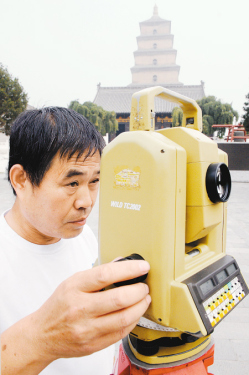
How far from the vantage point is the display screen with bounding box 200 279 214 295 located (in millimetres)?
651

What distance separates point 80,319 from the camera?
0.52 m

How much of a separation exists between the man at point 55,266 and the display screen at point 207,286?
0.45 feet

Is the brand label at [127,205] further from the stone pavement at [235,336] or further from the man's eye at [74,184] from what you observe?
the stone pavement at [235,336]

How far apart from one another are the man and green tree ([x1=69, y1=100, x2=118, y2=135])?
2058cm

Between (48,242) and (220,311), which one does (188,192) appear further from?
(48,242)

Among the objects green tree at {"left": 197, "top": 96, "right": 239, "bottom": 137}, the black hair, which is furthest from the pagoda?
the black hair

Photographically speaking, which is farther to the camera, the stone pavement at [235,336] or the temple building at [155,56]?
the temple building at [155,56]

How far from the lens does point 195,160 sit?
0.71 meters

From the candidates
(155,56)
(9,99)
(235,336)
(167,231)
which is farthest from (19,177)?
(155,56)

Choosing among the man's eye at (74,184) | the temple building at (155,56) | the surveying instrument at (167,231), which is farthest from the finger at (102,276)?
the temple building at (155,56)

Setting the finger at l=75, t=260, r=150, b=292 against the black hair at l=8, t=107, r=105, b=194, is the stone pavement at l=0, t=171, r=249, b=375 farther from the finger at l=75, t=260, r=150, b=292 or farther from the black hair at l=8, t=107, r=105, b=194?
the finger at l=75, t=260, r=150, b=292

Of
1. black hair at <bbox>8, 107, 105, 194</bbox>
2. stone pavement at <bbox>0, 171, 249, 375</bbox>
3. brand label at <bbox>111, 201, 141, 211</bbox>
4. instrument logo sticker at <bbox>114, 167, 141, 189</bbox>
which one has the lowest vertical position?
stone pavement at <bbox>0, 171, 249, 375</bbox>

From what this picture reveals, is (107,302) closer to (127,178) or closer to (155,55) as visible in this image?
(127,178)

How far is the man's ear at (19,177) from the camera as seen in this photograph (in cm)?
86
